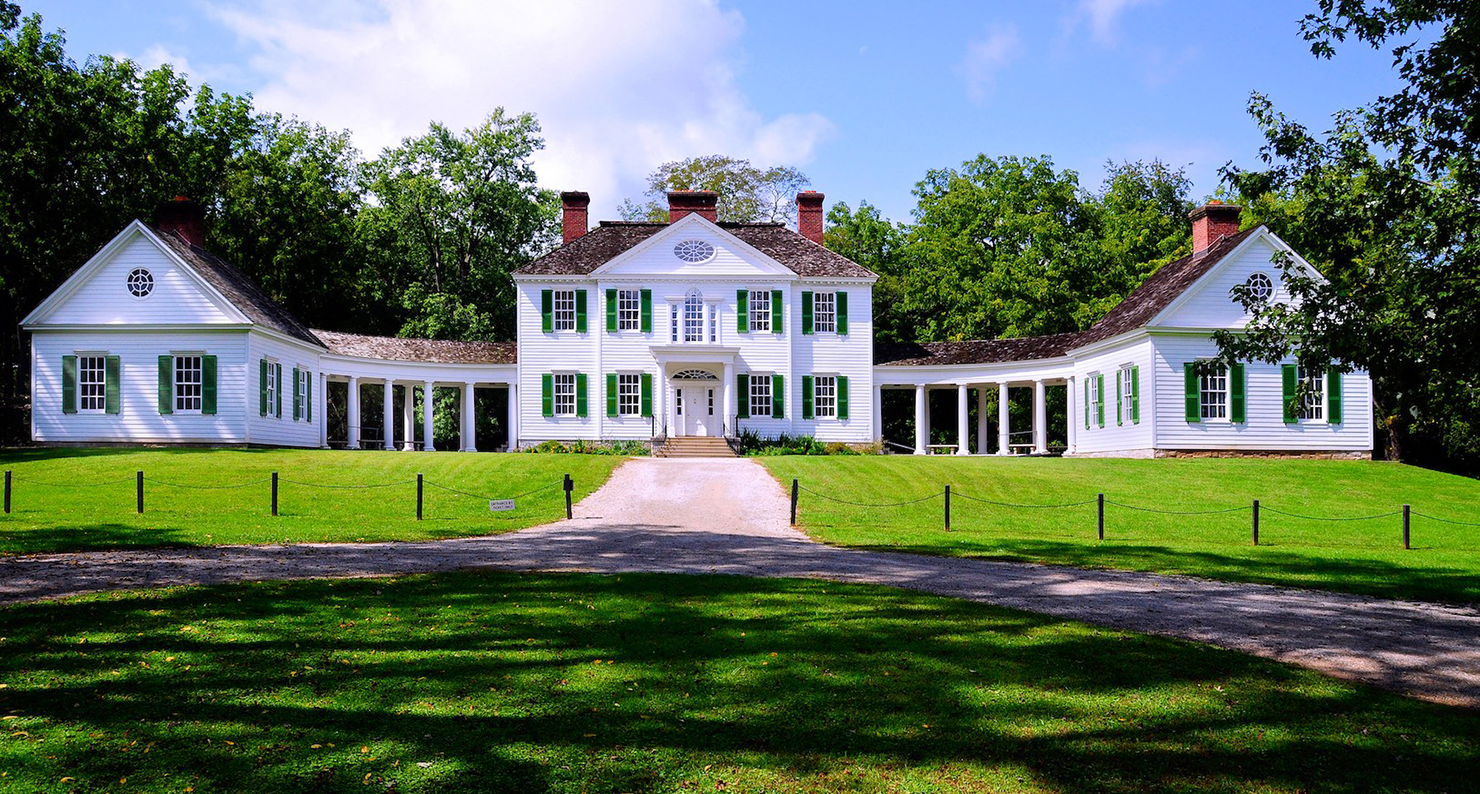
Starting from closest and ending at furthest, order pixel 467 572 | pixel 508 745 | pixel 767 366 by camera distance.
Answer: pixel 508 745
pixel 467 572
pixel 767 366

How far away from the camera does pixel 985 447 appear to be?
40875mm

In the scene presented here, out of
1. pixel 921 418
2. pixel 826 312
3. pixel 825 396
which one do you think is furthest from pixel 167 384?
pixel 921 418

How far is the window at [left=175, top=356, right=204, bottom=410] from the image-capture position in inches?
1202

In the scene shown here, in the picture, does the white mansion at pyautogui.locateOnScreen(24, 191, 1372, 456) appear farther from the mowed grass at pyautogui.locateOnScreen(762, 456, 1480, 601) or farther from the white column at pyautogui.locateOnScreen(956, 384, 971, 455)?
the mowed grass at pyautogui.locateOnScreen(762, 456, 1480, 601)

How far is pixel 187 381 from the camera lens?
3058cm

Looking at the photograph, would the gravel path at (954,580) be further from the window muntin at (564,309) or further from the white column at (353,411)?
the white column at (353,411)

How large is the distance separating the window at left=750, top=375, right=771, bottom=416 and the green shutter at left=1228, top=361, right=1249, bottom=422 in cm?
1506

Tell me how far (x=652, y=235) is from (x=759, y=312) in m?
4.72

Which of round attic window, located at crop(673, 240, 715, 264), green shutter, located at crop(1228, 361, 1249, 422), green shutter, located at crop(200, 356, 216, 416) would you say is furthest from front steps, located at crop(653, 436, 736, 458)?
green shutter, located at crop(1228, 361, 1249, 422)

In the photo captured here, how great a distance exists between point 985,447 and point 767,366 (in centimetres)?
995

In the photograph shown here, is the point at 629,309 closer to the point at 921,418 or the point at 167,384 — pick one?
the point at 921,418

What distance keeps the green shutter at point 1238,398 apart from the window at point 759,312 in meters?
15.2

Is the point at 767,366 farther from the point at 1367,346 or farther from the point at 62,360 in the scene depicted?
the point at 1367,346


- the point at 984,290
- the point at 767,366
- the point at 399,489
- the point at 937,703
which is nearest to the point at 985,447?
the point at 984,290
